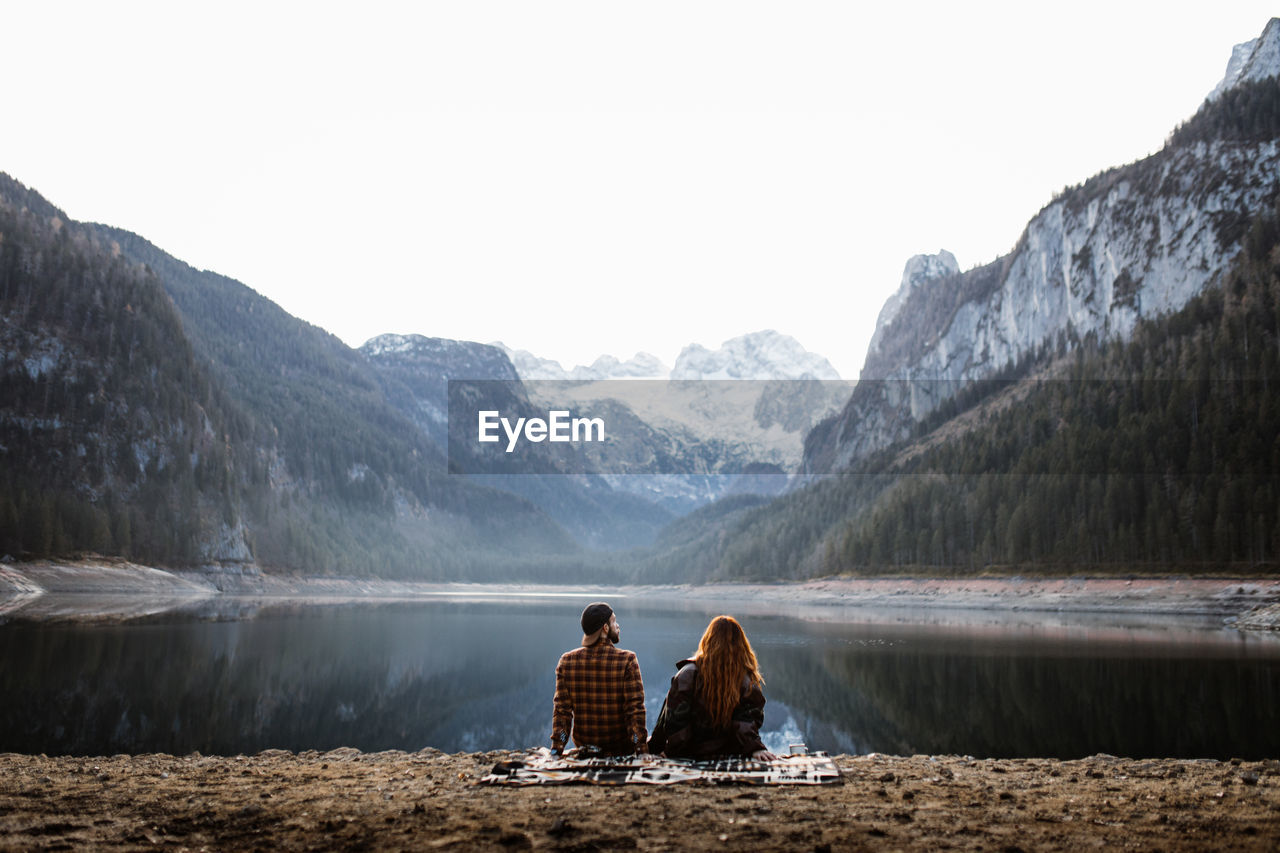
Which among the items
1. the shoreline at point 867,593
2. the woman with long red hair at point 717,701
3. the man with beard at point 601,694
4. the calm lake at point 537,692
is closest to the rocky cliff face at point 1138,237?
the shoreline at point 867,593

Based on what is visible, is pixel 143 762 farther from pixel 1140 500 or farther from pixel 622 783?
pixel 1140 500

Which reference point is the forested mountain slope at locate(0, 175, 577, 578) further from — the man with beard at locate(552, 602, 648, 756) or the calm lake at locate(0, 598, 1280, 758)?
the man with beard at locate(552, 602, 648, 756)

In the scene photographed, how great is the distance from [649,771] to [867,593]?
332 ft

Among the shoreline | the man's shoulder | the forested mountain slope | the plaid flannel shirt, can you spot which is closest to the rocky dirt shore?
the plaid flannel shirt

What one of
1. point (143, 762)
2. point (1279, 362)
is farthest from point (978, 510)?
point (143, 762)

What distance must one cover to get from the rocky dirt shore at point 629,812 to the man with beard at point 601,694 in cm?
110

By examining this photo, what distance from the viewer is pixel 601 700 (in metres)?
10.3

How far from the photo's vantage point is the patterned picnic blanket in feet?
31.4

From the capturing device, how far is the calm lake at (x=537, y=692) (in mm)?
17125

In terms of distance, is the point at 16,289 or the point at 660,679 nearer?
the point at 660,679

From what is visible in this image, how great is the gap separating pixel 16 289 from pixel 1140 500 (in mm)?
127775

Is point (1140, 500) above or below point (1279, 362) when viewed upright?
below

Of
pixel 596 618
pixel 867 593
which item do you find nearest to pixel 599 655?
pixel 596 618

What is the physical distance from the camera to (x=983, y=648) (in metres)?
37.6
